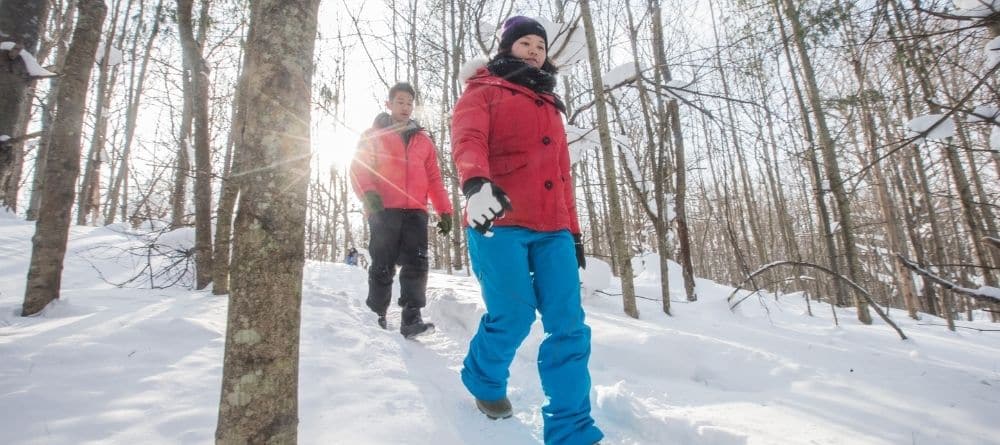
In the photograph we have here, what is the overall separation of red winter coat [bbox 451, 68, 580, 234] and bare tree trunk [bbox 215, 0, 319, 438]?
806 millimetres

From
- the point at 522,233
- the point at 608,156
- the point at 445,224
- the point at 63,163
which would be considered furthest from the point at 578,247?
the point at 63,163

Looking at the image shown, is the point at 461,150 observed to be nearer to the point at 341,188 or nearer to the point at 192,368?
the point at 192,368

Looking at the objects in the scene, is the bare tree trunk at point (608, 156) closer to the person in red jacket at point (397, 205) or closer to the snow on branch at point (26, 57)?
the person in red jacket at point (397, 205)

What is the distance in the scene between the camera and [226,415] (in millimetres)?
961

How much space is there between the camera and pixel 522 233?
6.04ft

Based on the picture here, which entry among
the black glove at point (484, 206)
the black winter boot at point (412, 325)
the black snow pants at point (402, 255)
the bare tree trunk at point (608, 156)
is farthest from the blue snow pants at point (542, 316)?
the bare tree trunk at point (608, 156)

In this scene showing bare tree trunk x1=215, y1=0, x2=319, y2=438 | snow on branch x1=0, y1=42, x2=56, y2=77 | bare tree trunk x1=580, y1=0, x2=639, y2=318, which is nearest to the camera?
bare tree trunk x1=215, y1=0, x2=319, y2=438

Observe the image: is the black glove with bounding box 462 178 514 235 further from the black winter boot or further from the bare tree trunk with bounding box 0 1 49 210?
the bare tree trunk with bounding box 0 1 49 210

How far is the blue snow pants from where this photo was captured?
1681 mm

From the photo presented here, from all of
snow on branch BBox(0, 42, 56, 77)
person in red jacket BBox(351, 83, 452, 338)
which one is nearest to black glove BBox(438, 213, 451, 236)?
person in red jacket BBox(351, 83, 452, 338)

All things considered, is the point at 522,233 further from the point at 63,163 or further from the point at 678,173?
the point at 678,173

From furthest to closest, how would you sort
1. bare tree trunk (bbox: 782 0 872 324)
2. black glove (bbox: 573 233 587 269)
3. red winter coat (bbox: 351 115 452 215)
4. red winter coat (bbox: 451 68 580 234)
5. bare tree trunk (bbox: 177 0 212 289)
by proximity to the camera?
bare tree trunk (bbox: 782 0 872 324)
bare tree trunk (bbox: 177 0 212 289)
red winter coat (bbox: 351 115 452 215)
black glove (bbox: 573 233 587 269)
red winter coat (bbox: 451 68 580 234)

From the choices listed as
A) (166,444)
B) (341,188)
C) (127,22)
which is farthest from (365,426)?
(341,188)

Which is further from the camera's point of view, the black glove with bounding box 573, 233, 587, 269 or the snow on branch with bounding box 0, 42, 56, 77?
the snow on branch with bounding box 0, 42, 56, 77
